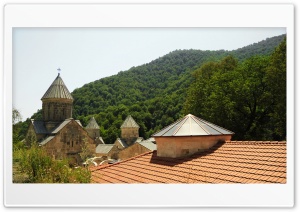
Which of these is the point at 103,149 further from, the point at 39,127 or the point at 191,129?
the point at 191,129

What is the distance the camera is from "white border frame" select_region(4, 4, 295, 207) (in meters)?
6.00

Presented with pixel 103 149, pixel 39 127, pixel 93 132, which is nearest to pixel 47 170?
pixel 39 127

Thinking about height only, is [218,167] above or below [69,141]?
above

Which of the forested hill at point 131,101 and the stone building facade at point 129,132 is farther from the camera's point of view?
the forested hill at point 131,101

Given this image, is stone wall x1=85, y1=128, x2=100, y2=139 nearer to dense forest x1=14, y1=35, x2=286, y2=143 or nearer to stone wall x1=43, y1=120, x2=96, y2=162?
dense forest x1=14, y1=35, x2=286, y2=143

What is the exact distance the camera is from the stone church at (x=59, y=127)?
81.6 feet

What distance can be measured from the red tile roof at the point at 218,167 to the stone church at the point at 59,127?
17872mm

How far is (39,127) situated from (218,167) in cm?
2310

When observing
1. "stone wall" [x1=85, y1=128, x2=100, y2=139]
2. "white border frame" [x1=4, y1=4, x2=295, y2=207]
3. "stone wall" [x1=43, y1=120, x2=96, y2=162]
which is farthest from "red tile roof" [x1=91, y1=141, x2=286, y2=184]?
"stone wall" [x1=85, y1=128, x2=100, y2=139]

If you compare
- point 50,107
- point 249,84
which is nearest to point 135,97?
point 50,107

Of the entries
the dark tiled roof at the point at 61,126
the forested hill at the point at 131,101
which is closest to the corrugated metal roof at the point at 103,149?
the forested hill at the point at 131,101
